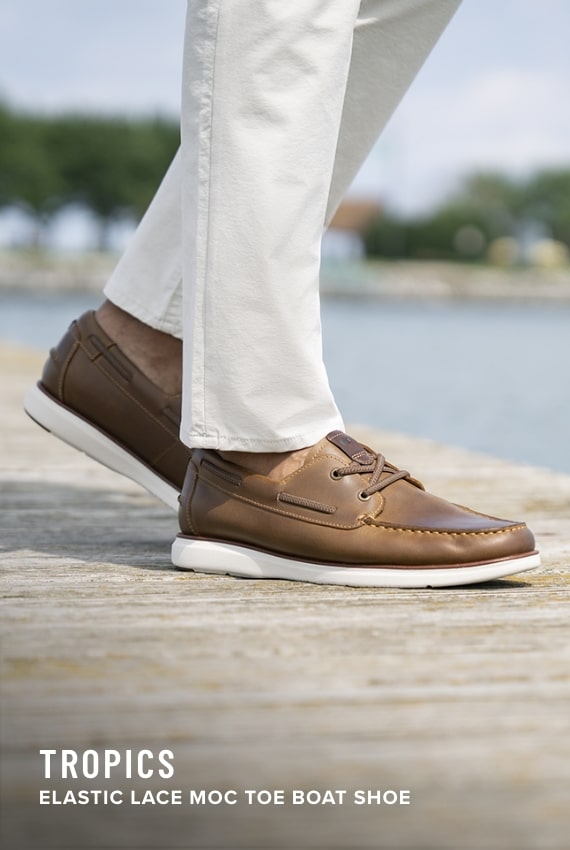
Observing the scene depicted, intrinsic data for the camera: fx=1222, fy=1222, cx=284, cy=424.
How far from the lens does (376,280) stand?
43.3 m

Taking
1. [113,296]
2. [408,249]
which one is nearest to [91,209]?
[408,249]

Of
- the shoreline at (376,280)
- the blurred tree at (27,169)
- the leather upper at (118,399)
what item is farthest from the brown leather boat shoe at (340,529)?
the shoreline at (376,280)

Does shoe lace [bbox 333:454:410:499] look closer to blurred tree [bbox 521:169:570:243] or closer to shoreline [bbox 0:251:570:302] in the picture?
shoreline [bbox 0:251:570:302]

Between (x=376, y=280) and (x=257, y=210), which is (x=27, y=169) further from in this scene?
(x=257, y=210)

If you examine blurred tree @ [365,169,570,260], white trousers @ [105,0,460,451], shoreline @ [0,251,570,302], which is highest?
blurred tree @ [365,169,570,260]

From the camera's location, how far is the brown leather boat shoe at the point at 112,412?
1281 mm

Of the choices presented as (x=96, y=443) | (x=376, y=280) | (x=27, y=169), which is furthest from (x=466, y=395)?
(x=376, y=280)

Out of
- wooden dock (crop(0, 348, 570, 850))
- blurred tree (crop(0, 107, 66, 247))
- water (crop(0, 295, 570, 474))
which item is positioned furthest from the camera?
blurred tree (crop(0, 107, 66, 247))

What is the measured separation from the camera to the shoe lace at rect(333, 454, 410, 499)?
1.10m

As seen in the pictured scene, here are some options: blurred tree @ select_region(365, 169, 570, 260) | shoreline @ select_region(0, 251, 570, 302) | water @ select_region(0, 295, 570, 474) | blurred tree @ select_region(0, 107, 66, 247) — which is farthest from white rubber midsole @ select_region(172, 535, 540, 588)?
blurred tree @ select_region(365, 169, 570, 260)

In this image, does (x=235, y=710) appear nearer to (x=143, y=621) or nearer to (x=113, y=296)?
(x=143, y=621)

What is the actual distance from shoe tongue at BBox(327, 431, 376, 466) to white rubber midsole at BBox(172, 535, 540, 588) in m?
0.10

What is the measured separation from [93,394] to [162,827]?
796 millimetres

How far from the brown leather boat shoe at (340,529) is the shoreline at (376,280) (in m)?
39.3
